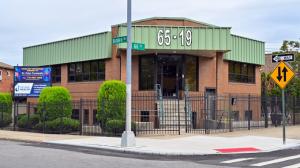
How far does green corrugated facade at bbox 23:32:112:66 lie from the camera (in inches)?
1181

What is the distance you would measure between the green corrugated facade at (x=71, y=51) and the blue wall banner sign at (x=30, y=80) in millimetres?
3049

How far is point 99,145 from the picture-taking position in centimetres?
1697

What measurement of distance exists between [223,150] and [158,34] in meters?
12.2

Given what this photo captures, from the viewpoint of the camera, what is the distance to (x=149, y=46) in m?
26.2

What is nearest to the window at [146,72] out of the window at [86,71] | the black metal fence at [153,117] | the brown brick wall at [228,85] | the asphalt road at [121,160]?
the black metal fence at [153,117]

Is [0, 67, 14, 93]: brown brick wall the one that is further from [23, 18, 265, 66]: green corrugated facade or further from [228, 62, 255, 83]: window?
[228, 62, 255, 83]: window

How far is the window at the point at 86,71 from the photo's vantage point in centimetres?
3091

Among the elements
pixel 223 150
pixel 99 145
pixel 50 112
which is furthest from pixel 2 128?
pixel 223 150

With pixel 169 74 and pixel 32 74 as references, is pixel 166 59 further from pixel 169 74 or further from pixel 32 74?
pixel 32 74

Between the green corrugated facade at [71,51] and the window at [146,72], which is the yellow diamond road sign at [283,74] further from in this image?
the green corrugated facade at [71,51]

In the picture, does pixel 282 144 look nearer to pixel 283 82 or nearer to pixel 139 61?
pixel 283 82

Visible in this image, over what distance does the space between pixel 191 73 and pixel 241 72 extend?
6.08 m

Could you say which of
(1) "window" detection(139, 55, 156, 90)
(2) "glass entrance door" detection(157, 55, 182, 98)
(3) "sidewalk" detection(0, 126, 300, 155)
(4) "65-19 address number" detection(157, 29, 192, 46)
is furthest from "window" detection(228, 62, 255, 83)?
(3) "sidewalk" detection(0, 126, 300, 155)

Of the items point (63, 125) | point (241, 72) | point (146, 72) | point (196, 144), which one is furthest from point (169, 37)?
point (196, 144)
